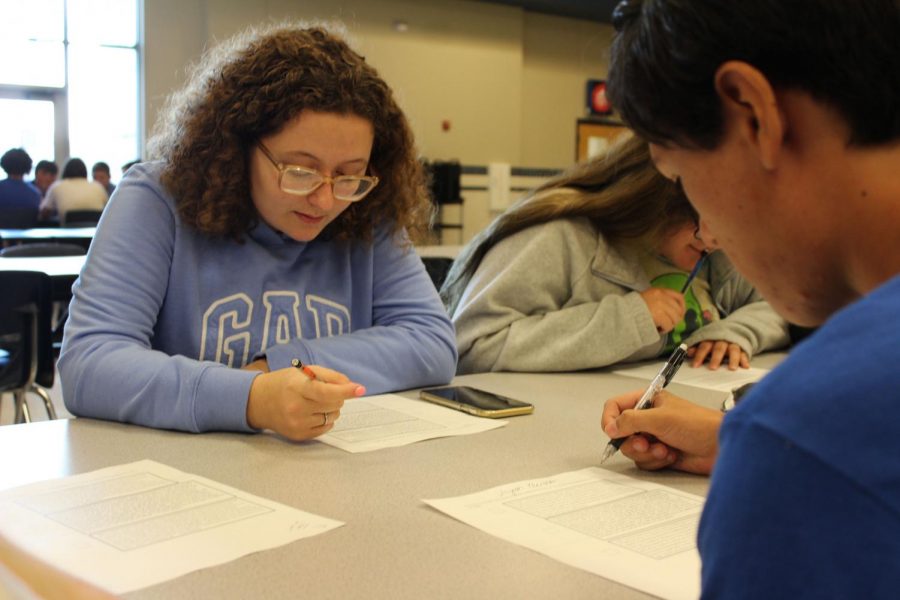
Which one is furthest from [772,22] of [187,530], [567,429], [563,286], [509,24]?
[509,24]

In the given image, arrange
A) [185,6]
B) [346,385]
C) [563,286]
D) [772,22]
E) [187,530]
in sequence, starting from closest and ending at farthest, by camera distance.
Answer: [772,22] → [187,530] → [346,385] → [563,286] → [185,6]

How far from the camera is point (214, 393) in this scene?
4.04 ft

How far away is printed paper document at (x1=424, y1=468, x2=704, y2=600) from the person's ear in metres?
0.38

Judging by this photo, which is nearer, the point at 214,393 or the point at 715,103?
the point at 715,103

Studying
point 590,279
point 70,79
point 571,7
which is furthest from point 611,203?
point 571,7

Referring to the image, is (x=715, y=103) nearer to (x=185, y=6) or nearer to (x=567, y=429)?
(x=567, y=429)

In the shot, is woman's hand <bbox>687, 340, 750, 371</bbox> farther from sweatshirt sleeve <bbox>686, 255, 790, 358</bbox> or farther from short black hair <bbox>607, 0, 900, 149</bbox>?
short black hair <bbox>607, 0, 900, 149</bbox>

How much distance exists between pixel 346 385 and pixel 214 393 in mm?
197

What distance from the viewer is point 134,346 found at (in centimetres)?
135

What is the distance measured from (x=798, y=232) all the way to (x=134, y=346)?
104 centimetres

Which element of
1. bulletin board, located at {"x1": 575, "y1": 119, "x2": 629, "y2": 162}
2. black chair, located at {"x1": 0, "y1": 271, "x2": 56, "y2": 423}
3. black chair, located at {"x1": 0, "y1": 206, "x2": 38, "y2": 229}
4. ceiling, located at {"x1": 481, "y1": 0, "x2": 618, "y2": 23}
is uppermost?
ceiling, located at {"x1": 481, "y1": 0, "x2": 618, "y2": 23}

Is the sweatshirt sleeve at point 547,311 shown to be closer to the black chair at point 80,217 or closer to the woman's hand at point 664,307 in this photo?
the woman's hand at point 664,307

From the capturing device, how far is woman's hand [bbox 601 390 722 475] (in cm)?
110

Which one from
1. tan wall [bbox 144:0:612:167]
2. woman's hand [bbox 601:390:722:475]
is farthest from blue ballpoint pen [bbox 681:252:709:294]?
tan wall [bbox 144:0:612:167]
